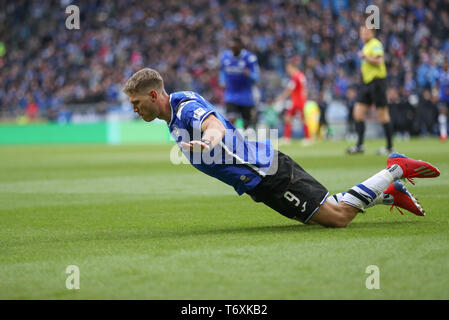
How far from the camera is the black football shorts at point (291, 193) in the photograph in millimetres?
5426

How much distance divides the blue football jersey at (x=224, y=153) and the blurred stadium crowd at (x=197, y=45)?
2039 cm

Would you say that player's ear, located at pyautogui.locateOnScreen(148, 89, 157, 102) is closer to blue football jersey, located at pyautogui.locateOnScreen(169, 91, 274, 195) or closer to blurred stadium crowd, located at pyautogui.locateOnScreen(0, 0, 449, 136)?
blue football jersey, located at pyautogui.locateOnScreen(169, 91, 274, 195)

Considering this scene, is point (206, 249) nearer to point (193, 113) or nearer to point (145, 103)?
point (193, 113)

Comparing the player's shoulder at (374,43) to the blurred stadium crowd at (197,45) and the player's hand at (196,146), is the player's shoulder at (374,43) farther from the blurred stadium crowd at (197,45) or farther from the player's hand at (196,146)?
the blurred stadium crowd at (197,45)

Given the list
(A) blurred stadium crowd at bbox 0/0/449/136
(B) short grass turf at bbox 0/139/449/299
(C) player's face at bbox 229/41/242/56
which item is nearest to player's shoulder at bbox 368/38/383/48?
(C) player's face at bbox 229/41/242/56

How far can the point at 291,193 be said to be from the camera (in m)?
5.42

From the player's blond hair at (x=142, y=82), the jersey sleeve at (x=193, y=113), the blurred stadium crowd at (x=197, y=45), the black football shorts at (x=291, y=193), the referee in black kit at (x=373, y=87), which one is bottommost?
the black football shorts at (x=291, y=193)

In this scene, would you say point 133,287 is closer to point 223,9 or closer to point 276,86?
point 276,86

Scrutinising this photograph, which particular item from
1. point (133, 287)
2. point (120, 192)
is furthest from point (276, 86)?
point (133, 287)

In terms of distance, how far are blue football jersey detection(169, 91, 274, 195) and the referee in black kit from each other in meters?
9.48

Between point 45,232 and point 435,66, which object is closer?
point 45,232

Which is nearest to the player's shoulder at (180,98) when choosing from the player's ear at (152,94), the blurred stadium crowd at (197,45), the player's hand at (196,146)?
the player's ear at (152,94)

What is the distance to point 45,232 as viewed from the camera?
19.3 feet
